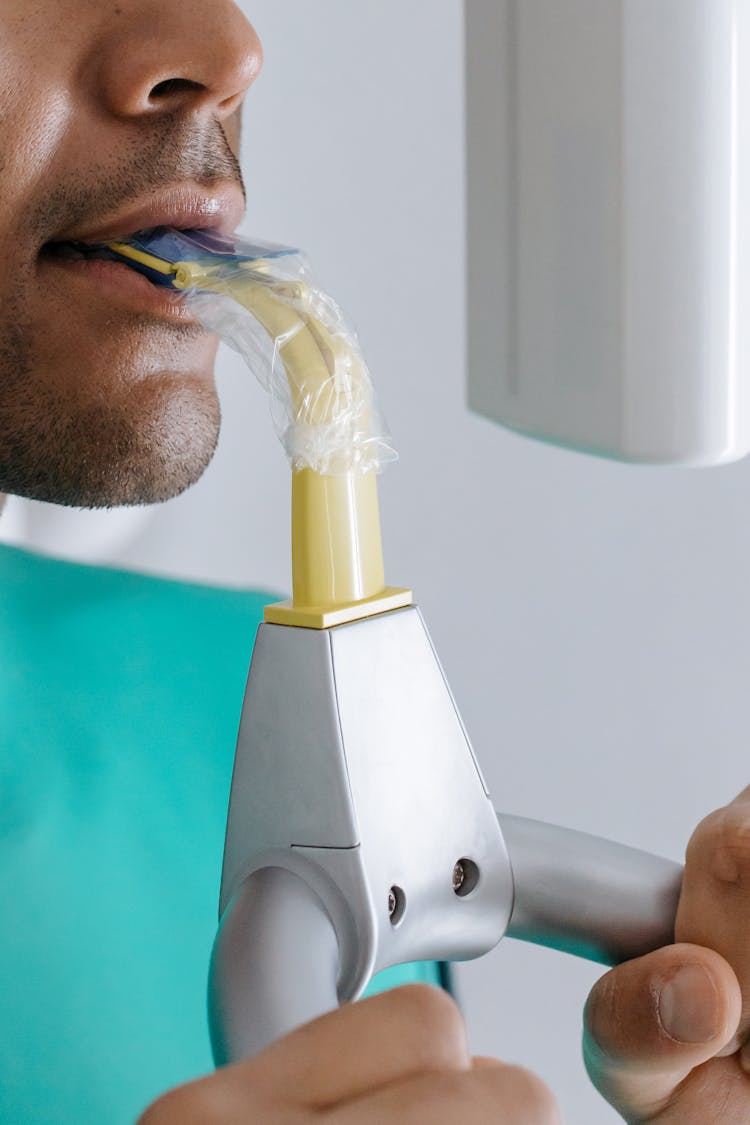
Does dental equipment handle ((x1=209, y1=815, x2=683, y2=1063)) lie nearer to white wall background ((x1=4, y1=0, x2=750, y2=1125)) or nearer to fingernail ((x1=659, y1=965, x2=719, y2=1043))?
fingernail ((x1=659, y1=965, x2=719, y2=1043))

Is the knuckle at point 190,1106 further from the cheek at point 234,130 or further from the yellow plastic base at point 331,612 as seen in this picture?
the cheek at point 234,130

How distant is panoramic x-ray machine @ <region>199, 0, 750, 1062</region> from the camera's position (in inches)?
11.3

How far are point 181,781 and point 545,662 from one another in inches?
14.4

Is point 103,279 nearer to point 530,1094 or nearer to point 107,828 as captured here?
point 107,828

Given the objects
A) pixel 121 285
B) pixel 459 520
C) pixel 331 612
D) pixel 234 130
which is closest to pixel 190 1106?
pixel 331 612

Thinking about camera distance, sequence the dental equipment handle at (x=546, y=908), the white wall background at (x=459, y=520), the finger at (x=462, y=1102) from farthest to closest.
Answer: the white wall background at (x=459, y=520) → the dental equipment handle at (x=546, y=908) → the finger at (x=462, y=1102)

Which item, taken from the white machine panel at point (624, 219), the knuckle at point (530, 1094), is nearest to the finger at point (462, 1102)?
the knuckle at point (530, 1094)

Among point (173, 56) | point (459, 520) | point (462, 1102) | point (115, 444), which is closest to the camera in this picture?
point (462, 1102)

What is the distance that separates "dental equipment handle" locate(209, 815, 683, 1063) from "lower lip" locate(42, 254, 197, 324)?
32 cm

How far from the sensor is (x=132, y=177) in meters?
0.60

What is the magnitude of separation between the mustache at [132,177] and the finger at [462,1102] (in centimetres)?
45

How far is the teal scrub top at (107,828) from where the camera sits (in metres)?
0.68

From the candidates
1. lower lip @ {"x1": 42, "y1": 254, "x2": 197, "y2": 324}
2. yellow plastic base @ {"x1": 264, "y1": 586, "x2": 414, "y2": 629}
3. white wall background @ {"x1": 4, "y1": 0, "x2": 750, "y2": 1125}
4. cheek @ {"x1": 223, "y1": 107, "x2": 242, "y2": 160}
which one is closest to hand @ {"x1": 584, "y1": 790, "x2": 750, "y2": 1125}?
yellow plastic base @ {"x1": 264, "y1": 586, "x2": 414, "y2": 629}

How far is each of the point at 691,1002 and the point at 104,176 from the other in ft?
1.43
